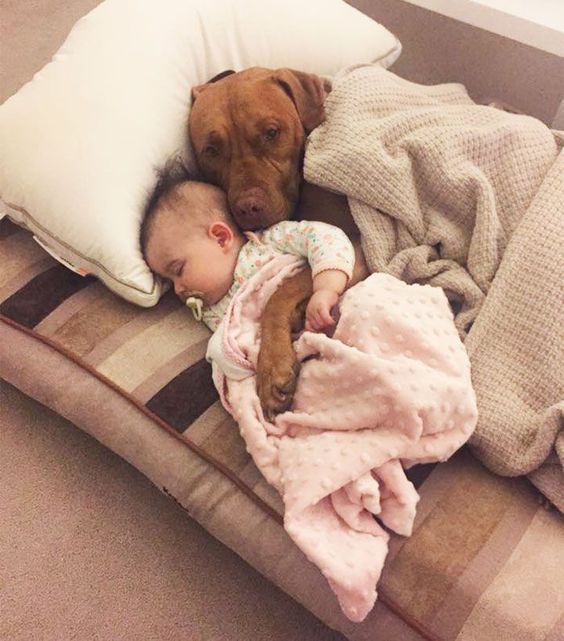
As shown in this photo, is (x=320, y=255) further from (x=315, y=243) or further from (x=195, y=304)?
(x=195, y=304)

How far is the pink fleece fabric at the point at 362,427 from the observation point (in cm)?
100

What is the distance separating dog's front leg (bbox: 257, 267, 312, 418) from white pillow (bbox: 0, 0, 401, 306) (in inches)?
11.4

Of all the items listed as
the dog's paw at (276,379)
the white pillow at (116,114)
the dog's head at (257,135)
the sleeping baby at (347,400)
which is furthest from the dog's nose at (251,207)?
the dog's paw at (276,379)

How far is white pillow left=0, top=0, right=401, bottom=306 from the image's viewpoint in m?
1.35

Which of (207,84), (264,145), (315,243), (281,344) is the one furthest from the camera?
(207,84)

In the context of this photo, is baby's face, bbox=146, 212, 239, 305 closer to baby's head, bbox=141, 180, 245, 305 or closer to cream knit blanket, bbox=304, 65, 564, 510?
baby's head, bbox=141, 180, 245, 305

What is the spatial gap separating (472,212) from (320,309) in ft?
1.30

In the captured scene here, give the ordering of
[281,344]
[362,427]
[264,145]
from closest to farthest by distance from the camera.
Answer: [362,427], [281,344], [264,145]

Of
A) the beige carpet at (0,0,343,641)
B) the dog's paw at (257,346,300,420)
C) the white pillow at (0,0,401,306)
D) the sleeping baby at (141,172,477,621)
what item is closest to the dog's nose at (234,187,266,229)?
the sleeping baby at (141,172,477,621)

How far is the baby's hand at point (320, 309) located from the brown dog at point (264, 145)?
0.20 ft

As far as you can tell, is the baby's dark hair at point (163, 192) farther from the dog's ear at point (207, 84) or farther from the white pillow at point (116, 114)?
the dog's ear at point (207, 84)

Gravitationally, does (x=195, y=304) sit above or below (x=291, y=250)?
below

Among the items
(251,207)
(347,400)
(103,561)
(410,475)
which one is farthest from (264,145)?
(103,561)

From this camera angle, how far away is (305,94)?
145 centimetres
